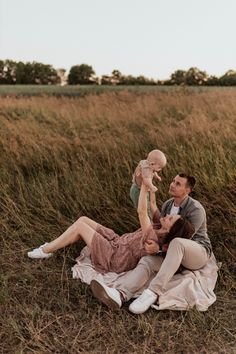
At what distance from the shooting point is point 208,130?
6602 millimetres

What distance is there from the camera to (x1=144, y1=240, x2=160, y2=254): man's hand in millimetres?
4090

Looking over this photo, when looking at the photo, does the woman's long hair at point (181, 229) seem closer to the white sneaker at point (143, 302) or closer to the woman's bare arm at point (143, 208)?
the woman's bare arm at point (143, 208)

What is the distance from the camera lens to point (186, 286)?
4055 millimetres

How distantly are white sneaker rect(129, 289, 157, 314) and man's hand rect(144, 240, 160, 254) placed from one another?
298 millimetres

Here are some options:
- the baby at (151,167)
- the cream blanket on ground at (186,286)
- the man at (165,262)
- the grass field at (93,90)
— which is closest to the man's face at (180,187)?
the man at (165,262)

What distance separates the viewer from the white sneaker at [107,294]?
3889mm

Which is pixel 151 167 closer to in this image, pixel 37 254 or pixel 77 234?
pixel 77 234

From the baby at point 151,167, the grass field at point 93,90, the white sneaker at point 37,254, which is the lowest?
the grass field at point 93,90

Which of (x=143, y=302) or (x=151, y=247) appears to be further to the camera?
(x=151, y=247)

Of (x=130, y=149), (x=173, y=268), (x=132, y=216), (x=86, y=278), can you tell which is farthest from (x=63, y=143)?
(x=173, y=268)

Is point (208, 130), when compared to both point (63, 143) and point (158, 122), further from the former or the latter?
point (158, 122)

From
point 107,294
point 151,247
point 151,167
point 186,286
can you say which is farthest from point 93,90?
point 107,294

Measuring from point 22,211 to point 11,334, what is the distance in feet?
6.89

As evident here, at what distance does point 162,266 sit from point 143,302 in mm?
275
